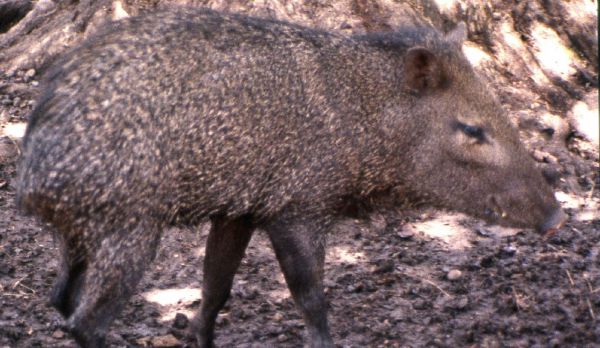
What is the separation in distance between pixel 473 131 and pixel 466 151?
0.10 meters

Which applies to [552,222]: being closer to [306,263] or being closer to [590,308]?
[590,308]

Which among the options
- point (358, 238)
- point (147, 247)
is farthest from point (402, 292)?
point (147, 247)

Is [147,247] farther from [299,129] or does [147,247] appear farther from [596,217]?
[596,217]

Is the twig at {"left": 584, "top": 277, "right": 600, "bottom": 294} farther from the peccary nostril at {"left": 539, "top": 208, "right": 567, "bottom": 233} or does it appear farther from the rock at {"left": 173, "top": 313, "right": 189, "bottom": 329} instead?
the rock at {"left": 173, "top": 313, "right": 189, "bottom": 329}

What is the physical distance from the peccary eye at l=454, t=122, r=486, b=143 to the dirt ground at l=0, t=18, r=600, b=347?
1.59 ft

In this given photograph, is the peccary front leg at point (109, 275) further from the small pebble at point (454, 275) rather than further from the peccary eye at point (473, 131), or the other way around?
the small pebble at point (454, 275)

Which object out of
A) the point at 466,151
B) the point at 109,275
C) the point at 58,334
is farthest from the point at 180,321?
the point at 466,151

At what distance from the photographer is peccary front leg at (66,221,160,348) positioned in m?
3.79

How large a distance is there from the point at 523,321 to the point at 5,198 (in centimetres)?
329

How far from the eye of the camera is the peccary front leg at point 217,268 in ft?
15.1

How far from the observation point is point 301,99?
4.25 m

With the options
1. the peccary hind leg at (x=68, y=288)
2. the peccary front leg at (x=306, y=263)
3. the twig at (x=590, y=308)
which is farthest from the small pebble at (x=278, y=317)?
the twig at (x=590, y=308)

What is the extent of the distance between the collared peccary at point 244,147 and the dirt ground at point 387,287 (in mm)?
337

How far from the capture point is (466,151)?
4527 mm
